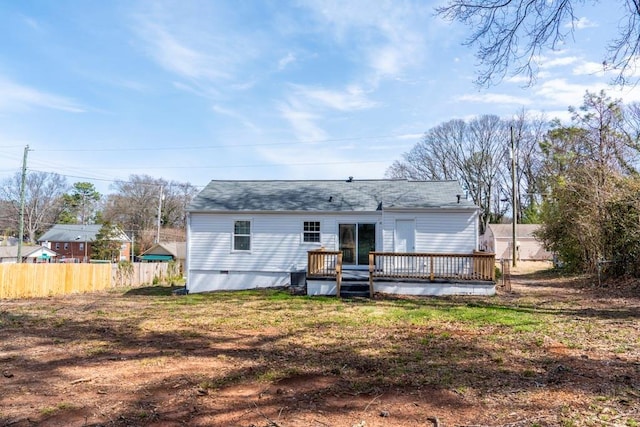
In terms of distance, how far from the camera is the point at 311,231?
51.6ft

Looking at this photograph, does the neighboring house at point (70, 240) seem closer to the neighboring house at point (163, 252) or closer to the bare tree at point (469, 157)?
the neighboring house at point (163, 252)

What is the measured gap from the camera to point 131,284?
22.6 metres

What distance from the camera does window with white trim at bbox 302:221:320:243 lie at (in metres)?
15.7

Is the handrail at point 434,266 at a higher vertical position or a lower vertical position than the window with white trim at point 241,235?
lower

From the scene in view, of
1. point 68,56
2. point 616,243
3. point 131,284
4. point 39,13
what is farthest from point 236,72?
point 616,243

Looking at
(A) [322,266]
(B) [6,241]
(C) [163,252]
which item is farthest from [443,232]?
(B) [6,241]

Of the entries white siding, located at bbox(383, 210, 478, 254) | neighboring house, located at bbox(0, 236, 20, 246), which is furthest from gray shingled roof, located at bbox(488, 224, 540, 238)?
neighboring house, located at bbox(0, 236, 20, 246)

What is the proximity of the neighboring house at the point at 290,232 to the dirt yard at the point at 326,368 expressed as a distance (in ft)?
18.6

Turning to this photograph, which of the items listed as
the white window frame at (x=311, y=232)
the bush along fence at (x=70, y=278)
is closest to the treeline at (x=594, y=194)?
the white window frame at (x=311, y=232)

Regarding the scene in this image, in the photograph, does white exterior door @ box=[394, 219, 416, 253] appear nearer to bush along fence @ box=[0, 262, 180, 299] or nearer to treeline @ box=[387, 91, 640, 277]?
treeline @ box=[387, 91, 640, 277]

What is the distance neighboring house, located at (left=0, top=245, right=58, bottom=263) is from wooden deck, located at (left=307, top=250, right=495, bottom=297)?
135 ft

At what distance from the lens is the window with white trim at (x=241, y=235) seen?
15.9 metres

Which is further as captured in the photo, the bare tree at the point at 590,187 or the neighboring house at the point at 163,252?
the neighboring house at the point at 163,252

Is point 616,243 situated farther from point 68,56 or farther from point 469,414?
point 68,56
